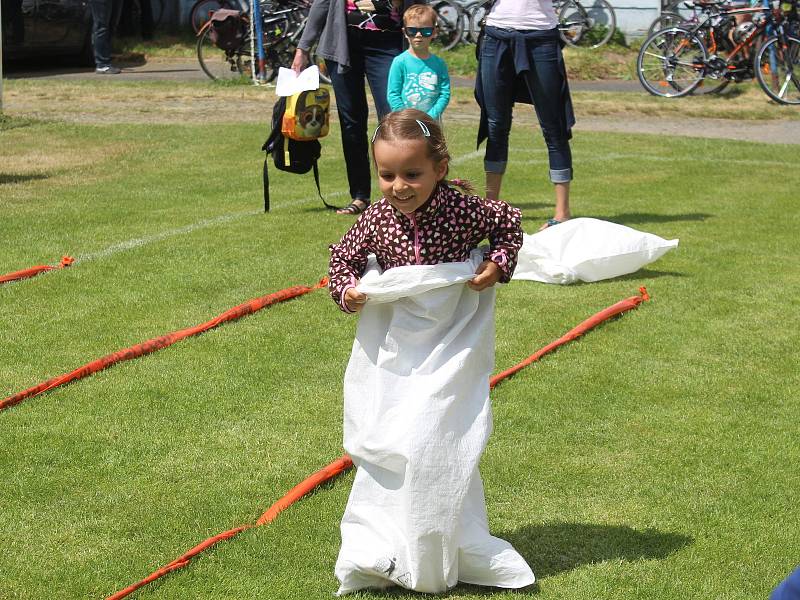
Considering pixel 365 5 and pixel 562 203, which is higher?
pixel 365 5

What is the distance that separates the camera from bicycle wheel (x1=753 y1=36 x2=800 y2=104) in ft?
49.8

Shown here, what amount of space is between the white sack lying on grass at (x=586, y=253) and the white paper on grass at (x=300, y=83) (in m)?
2.22

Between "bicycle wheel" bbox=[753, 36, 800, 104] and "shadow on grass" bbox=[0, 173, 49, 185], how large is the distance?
9.26 metres

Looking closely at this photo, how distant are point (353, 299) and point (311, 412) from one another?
165 centimetres

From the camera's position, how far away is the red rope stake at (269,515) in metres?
3.42

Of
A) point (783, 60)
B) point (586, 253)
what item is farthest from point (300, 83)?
point (783, 60)

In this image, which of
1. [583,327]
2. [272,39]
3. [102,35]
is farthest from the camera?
[102,35]

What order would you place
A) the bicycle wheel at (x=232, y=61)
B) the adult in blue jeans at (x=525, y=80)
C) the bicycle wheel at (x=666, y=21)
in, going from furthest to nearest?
the bicycle wheel at (x=666, y=21)
the bicycle wheel at (x=232, y=61)
the adult in blue jeans at (x=525, y=80)

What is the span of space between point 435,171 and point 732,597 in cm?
143

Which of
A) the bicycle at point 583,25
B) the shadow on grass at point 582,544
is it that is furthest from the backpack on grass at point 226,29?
the shadow on grass at point 582,544

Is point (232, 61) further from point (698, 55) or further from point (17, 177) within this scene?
point (17, 177)

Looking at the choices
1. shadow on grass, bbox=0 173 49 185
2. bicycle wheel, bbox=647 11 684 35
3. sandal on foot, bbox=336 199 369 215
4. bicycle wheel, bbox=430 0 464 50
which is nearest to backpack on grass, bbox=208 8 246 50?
bicycle wheel, bbox=430 0 464 50

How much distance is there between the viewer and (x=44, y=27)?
18359 mm

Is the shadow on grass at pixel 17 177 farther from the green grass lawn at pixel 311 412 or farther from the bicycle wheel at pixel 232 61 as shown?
the bicycle wheel at pixel 232 61
